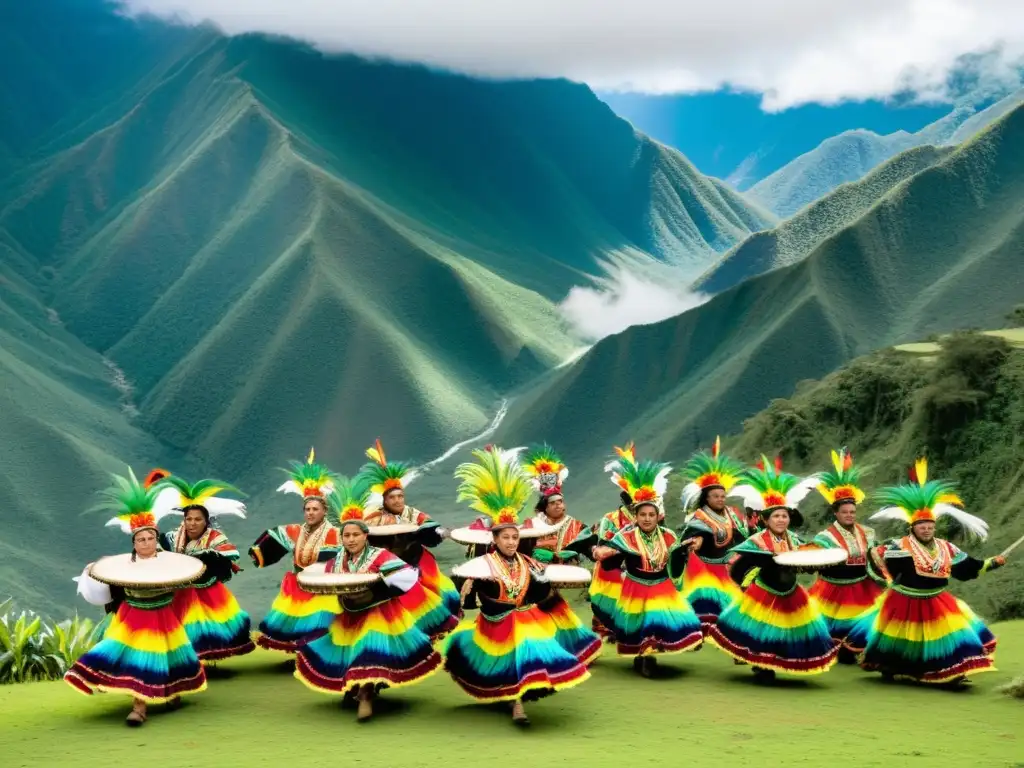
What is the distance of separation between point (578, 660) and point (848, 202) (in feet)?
170

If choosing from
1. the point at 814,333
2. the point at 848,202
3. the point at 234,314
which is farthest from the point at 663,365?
the point at 234,314

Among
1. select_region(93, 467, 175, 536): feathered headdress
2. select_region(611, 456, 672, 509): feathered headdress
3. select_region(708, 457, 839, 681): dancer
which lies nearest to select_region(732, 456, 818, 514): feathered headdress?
select_region(708, 457, 839, 681): dancer

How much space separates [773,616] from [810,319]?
104 feet

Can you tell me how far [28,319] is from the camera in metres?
59.4

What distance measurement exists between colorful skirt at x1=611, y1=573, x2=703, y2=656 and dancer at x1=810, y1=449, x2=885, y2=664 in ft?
4.73

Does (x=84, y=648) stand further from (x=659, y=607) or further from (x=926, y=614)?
(x=926, y=614)

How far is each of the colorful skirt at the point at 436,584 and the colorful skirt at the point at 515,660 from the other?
3355mm

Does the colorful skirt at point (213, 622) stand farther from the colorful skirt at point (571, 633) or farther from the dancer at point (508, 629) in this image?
the colorful skirt at point (571, 633)

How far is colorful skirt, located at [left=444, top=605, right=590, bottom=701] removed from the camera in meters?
9.04

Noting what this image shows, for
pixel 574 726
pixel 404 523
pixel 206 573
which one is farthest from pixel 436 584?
pixel 574 726

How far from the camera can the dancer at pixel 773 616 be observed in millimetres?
10477

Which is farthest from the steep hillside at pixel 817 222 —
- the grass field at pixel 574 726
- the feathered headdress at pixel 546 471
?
the grass field at pixel 574 726

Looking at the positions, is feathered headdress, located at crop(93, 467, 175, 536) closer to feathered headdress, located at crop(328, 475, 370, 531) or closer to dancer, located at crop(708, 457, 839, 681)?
feathered headdress, located at crop(328, 475, 370, 531)

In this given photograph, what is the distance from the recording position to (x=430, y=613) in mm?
12430
